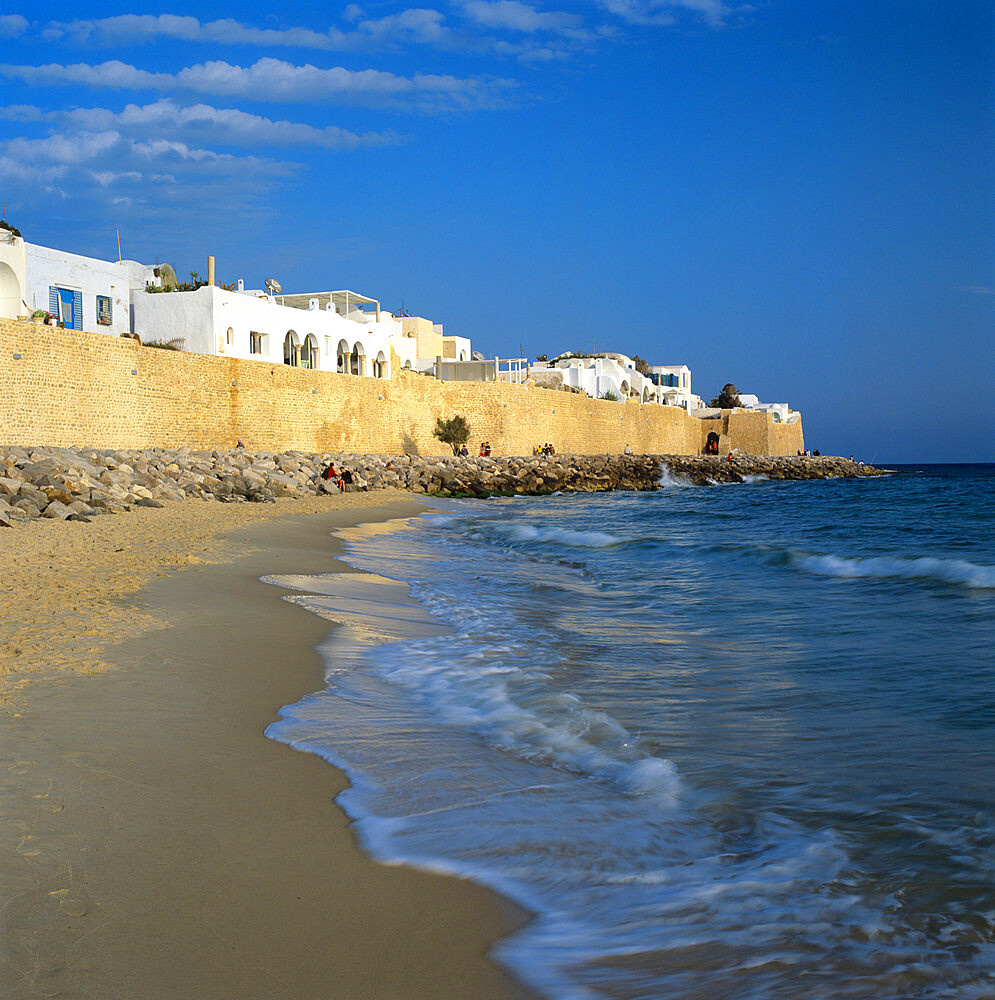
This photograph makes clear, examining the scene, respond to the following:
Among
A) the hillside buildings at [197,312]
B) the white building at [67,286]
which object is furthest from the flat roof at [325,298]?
the white building at [67,286]

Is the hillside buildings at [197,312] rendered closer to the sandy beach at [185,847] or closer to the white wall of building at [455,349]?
the white wall of building at [455,349]

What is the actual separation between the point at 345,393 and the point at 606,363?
33.4m

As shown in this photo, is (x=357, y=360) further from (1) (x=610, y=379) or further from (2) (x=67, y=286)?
(1) (x=610, y=379)

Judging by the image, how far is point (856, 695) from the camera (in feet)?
14.1

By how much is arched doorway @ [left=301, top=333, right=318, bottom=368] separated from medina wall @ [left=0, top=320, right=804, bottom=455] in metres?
3.08

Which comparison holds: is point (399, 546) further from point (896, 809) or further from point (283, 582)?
point (896, 809)

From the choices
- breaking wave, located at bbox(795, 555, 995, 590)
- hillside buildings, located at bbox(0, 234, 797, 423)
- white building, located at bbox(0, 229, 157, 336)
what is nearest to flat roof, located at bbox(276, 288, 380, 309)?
hillside buildings, located at bbox(0, 234, 797, 423)

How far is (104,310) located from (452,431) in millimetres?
14422

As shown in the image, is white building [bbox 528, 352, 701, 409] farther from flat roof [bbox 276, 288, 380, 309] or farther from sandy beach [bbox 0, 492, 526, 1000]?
sandy beach [bbox 0, 492, 526, 1000]

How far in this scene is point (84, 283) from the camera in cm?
2489

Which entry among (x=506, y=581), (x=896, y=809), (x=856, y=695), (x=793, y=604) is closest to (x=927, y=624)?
(x=793, y=604)

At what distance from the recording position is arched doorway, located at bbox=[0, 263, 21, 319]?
21.9 m

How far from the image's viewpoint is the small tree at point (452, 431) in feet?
117

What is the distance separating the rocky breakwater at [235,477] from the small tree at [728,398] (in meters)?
38.7
